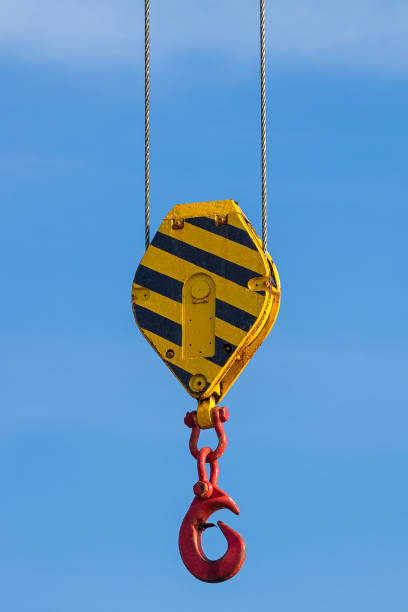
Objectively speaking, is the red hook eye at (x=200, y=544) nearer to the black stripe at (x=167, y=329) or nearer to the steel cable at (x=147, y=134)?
the black stripe at (x=167, y=329)

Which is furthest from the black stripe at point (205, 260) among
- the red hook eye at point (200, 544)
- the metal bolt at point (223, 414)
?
the red hook eye at point (200, 544)

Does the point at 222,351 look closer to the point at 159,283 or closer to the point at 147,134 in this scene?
the point at 159,283

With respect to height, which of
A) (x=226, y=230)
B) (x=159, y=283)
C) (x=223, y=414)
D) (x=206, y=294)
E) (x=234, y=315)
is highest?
(x=226, y=230)

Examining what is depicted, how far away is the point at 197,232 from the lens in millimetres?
7508

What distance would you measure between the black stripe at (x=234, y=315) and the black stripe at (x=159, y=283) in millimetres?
246

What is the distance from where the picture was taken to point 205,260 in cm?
743

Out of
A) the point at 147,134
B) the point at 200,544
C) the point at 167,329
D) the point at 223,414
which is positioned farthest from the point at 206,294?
the point at 200,544

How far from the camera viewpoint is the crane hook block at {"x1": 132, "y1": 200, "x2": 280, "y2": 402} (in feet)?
23.9

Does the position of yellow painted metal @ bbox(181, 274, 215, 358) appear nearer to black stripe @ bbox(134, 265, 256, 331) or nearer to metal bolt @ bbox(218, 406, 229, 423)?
black stripe @ bbox(134, 265, 256, 331)

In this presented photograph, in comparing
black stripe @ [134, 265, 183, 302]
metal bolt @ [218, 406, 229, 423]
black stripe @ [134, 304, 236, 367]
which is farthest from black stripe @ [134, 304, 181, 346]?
metal bolt @ [218, 406, 229, 423]

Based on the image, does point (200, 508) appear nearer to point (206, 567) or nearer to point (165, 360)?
point (206, 567)

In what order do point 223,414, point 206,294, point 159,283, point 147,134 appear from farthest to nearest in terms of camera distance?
point 147,134 → point 159,283 → point 206,294 → point 223,414

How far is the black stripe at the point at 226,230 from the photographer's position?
738cm

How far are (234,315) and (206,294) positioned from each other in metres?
0.21
